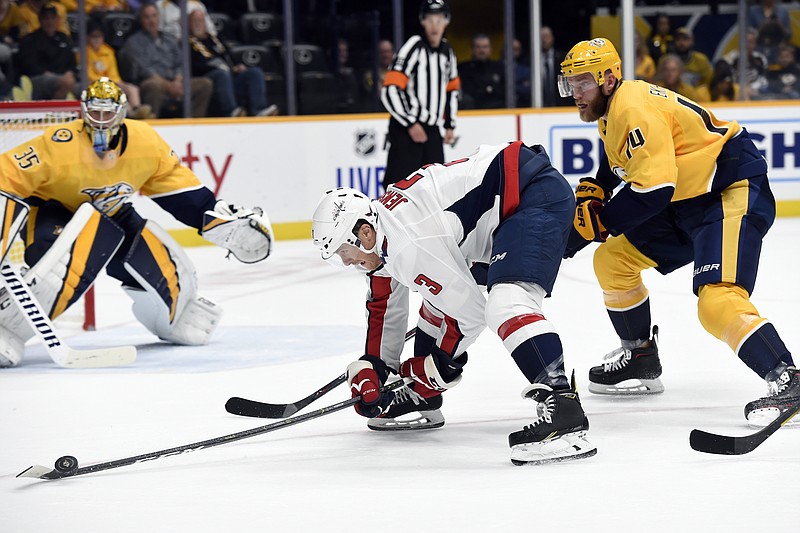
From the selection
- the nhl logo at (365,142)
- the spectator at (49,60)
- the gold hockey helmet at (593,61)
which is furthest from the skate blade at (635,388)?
the spectator at (49,60)

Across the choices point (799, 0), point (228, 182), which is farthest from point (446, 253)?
point (799, 0)

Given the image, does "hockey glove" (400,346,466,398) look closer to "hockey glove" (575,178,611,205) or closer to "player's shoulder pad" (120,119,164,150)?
"hockey glove" (575,178,611,205)

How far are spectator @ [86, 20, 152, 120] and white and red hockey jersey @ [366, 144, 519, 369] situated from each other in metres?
4.90

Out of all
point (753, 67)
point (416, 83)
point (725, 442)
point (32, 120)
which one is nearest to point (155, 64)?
point (416, 83)

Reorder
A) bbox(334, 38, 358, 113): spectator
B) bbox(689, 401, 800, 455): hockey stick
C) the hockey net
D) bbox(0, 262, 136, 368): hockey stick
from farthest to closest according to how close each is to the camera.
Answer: bbox(334, 38, 358, 113): spectator → the hockey net → bbox(0, 262, 136, 368): hockey stick → bbox(689, 401, 800, 455): hockey stick

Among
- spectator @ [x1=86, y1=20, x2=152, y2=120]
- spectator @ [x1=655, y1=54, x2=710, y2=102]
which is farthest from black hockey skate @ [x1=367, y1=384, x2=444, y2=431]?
spectator @ [x1=655, y1=54, x2=710, y2=102]

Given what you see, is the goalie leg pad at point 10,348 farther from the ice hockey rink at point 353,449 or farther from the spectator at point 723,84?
the spectator at point 723,84

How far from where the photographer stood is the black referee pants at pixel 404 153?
632 cm

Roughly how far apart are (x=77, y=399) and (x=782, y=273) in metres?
3.48

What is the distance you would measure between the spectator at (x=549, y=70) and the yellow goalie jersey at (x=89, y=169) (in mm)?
4516

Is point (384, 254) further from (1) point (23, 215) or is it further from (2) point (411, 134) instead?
(2) point (411, 134)

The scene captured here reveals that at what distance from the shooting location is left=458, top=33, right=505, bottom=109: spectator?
837 cm

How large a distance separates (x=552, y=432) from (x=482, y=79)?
20.0 feet

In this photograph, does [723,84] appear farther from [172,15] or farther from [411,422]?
[411,422]
